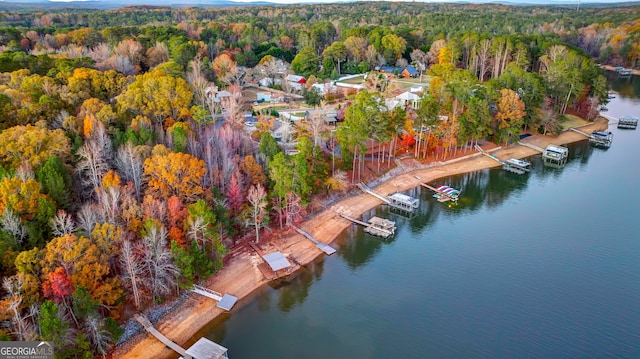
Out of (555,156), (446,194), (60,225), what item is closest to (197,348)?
(60,225)

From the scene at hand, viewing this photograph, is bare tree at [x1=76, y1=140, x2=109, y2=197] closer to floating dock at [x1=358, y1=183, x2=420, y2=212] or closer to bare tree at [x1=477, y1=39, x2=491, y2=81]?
floating dock at [x1=358, y1=183, x2=420, y2=212]

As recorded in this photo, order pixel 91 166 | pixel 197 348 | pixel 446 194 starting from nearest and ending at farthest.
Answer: pixel 197 348 < pixel 91 166 < pixel 446 194

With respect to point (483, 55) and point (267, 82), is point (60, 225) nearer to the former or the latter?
point (267, 82)

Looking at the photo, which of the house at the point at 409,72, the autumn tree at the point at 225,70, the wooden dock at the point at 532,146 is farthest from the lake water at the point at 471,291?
the house at the point at 409,72

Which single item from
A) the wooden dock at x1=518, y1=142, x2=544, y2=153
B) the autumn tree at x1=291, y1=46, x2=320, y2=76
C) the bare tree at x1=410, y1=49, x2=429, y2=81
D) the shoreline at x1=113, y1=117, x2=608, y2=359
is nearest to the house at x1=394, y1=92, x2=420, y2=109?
the shoreline at x1=113, y1=117, x2=608, y2=359

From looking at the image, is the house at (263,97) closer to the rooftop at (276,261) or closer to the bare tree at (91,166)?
the bare tree at (91,166)

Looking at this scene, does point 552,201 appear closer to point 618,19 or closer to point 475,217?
point 475,217
